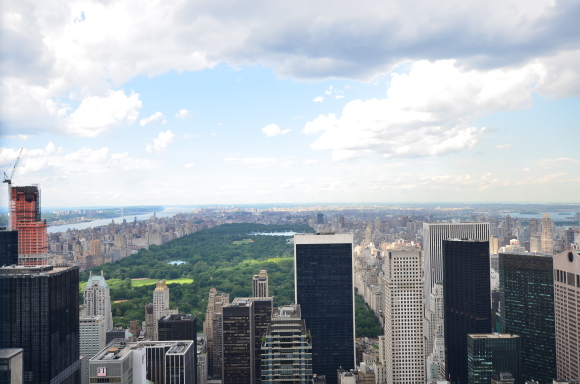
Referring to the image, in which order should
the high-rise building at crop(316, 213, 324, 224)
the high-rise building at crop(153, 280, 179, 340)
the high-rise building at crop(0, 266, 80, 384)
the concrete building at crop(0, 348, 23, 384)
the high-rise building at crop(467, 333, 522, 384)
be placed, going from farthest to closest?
the high-rise building at crop(316, 213, 324, 224)
the high-rise building at crop(153, 280, 179, 340)
the high-rise building at crop(467, 333, 522, 384)
the high-rise building at crop(0, 266, 80, 384)
the concrete building at crop(0, 348, 23, 384)

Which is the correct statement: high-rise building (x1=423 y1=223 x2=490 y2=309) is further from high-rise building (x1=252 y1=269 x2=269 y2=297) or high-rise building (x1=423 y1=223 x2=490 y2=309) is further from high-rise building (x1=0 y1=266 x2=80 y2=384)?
high-rise building (x1=0 y1=266 x2=80 y2=384)

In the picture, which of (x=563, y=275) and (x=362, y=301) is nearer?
(x=563, y=275)

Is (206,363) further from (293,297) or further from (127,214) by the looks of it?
(127,214)

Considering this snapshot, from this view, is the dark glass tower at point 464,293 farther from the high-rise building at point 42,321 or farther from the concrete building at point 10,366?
the concrete building at point 10,366

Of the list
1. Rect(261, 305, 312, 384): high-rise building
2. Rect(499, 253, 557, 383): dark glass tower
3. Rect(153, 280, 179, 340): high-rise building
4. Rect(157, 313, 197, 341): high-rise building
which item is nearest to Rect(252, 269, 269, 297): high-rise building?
Rect(153, 280, 179, 340): high-rise building

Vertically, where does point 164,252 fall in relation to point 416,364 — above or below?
above

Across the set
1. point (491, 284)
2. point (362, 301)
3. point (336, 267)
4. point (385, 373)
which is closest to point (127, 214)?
point (336, 267)

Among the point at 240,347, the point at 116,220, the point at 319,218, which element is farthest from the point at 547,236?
the point at 116,220
